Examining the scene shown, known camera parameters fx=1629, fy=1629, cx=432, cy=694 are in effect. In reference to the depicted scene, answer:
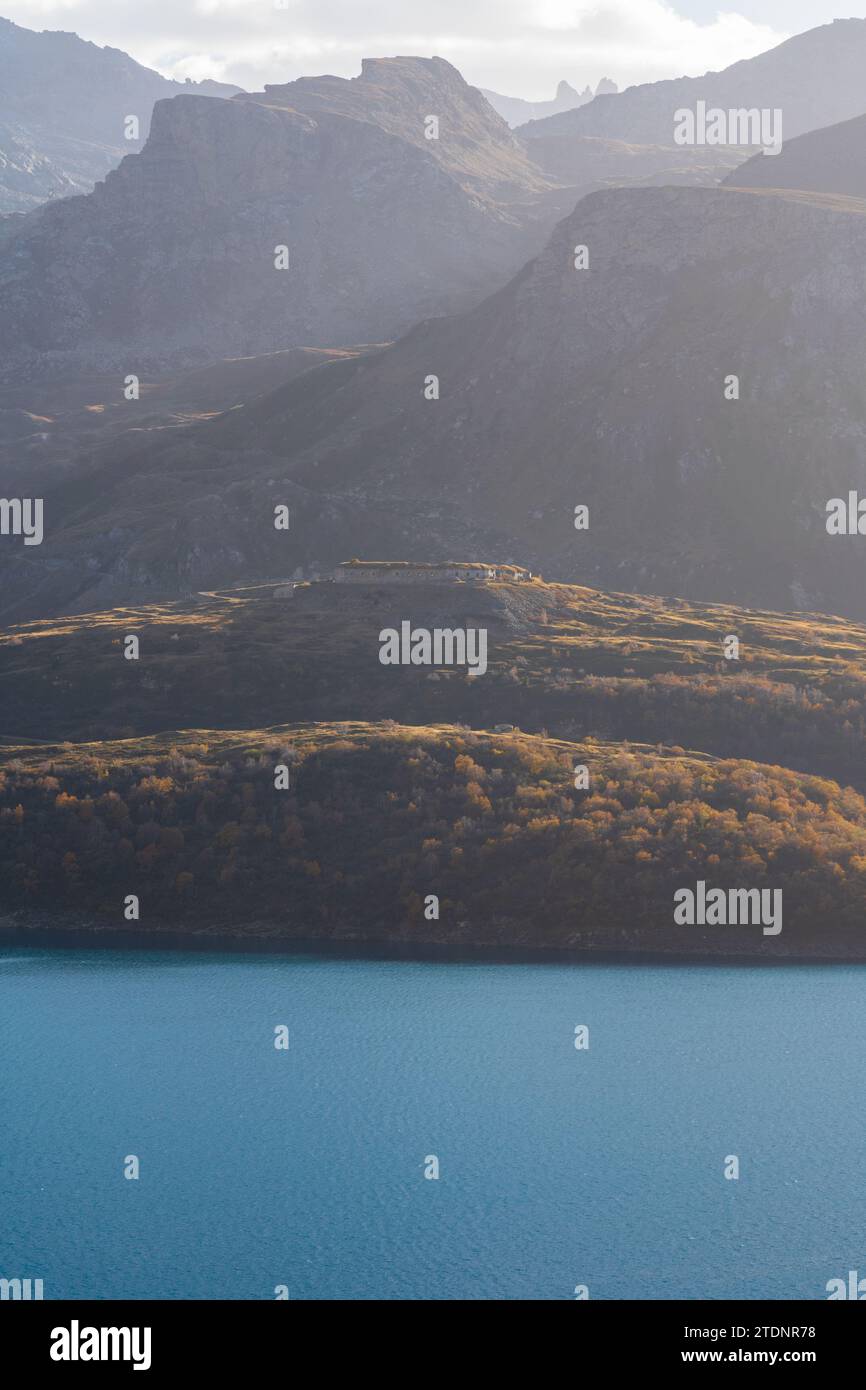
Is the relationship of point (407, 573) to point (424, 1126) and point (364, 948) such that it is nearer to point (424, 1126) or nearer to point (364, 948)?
point (364, 948)

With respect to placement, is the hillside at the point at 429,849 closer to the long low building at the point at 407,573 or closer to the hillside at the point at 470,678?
the hillside at the point at 470,678

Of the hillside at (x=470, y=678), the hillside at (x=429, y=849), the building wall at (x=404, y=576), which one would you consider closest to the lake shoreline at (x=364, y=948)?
the hillside at (x=429, y=849)

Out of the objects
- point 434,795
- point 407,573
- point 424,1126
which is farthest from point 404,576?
point 424,1126

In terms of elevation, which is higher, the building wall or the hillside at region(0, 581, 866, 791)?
the building wall

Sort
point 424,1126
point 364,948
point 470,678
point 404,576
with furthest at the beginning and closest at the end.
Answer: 1. point 404,576
2. point 470,678
3. point 364,948
4. point 424,1126

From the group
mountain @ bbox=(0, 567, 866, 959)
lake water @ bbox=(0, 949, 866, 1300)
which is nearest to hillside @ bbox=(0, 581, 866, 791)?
mountain @ bbox=(0, 567, 866, 959)

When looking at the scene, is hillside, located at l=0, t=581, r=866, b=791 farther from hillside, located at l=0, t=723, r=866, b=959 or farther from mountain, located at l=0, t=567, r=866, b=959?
hillside, located at l=0, t=723, r=866, b=959
